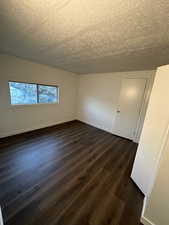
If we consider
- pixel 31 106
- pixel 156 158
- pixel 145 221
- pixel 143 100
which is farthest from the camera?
pixel 31 106

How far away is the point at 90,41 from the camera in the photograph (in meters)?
1.61

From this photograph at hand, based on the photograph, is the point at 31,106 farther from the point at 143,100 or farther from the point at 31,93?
the point at 143,100

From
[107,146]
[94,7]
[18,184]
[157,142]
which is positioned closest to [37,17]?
[94,7]

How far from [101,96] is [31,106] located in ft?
9.21

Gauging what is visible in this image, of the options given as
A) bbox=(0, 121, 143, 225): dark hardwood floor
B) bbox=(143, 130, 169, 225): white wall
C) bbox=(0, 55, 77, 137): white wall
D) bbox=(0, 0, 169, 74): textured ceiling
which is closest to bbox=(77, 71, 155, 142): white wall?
bbox=(0, 55, 77, 137): white wall

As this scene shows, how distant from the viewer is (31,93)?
11.2 feet

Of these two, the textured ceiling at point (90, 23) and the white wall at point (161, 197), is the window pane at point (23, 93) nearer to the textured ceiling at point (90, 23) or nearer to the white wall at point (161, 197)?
the textured ceiling at point (90, 23)

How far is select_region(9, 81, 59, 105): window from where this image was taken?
3009 millimetres

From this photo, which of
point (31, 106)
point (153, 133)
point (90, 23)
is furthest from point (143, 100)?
point (31, 106)

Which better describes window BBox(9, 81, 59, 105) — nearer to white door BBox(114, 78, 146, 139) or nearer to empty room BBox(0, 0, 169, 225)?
empty room BBox(0, 0, 169, 225)

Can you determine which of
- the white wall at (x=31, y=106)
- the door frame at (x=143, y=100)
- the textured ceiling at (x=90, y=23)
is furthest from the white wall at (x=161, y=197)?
the white wall at (x=31, y=106)

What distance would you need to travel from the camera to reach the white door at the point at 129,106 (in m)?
3.24

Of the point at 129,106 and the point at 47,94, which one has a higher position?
the point at 47,94

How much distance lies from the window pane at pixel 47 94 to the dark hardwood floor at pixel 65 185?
1712 mm
